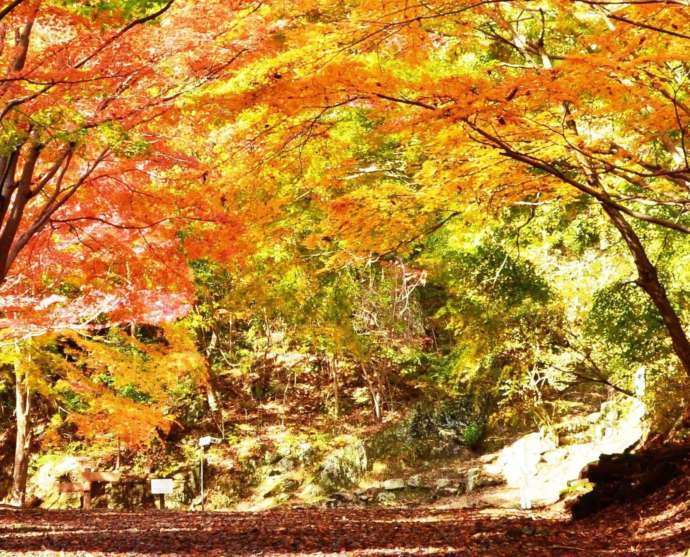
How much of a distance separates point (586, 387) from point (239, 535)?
1150cm

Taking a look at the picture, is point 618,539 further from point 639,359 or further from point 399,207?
point 399,207

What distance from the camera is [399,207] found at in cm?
738

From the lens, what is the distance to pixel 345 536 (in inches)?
266

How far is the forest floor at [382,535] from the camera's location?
5637 mm

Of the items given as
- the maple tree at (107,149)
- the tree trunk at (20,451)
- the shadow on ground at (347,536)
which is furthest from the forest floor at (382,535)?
the tree trunk at (20,451)

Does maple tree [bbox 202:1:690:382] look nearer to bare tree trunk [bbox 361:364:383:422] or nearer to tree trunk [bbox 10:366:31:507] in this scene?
tree trunk [bbox 10:366:31:507]

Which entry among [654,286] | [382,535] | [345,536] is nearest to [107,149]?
[345,536]

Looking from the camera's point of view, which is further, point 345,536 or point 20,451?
point 20,451

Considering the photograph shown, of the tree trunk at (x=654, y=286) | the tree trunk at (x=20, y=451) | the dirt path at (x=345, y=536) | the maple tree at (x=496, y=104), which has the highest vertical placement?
the maple tree at (x=496, y=104)

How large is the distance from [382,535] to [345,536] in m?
0.38

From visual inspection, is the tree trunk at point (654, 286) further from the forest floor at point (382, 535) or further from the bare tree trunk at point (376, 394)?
the bare tree trunk at point (376, 394)

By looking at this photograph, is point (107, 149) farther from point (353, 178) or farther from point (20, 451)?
point (20, 451)

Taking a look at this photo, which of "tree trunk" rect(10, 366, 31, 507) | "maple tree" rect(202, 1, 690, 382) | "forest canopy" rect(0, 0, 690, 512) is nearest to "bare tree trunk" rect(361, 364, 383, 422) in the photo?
"forest canopy" rect(0, 0, 690, 512)

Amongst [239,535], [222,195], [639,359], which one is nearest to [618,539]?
[639,359]
